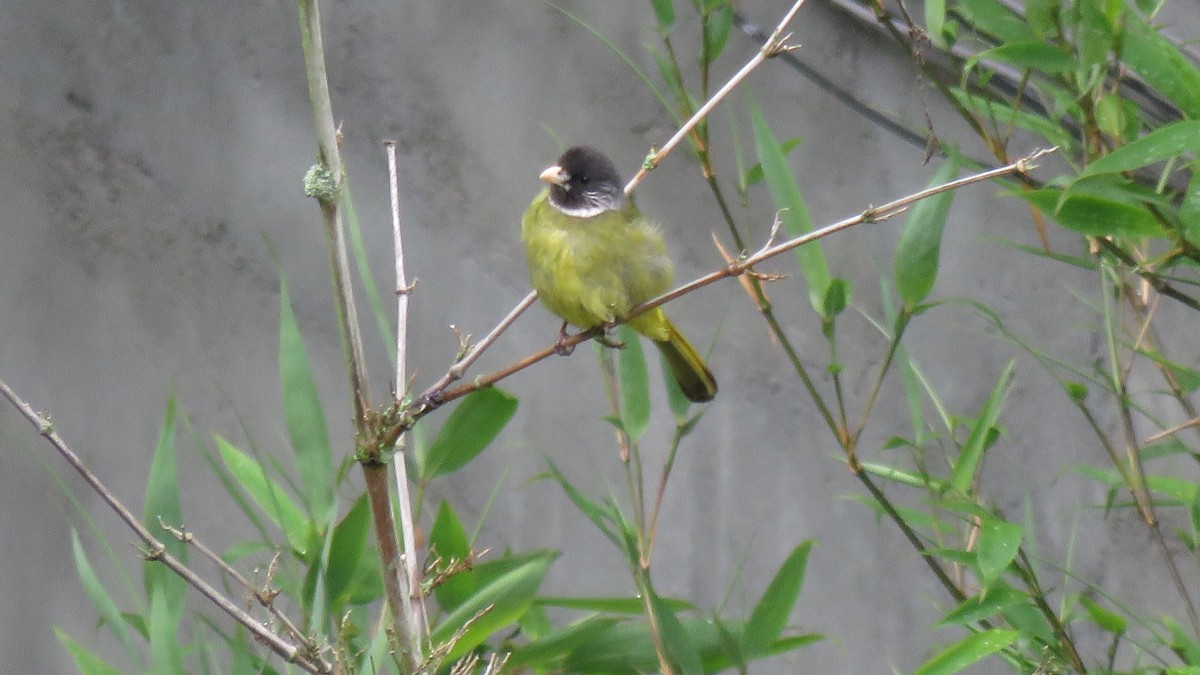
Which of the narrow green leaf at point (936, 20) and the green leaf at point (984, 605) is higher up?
the narrow green leaf at point (936, 20)

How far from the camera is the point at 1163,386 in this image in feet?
6.88

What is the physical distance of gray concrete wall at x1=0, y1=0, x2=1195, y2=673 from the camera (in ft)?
6.70

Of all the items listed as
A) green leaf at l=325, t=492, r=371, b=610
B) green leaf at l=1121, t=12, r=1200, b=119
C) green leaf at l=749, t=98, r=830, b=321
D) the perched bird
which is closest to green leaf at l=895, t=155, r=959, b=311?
green leaf at l=749, t=98, r=830, b=321

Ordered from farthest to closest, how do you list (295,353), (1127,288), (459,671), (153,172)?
(153,172)
(1127,288)
(295,353)
(459,671)

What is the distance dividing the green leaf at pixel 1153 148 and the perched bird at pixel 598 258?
1.66 ft

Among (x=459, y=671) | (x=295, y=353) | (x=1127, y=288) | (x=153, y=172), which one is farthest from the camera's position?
(x=153, y=172)

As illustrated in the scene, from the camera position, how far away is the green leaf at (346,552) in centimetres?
106

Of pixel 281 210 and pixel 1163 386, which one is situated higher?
pixel 281 210

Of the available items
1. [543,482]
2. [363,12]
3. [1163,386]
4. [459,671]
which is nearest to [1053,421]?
[1163,386]

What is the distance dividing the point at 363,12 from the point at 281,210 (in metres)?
0.39

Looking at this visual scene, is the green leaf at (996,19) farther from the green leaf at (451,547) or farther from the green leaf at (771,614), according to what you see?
the green leaf at (451,547)

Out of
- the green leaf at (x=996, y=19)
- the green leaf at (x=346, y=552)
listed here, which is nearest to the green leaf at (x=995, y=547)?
the green leaf at (x=996, y=19)

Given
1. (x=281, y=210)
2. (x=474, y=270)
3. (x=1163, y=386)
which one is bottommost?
(x=1163, y=386)

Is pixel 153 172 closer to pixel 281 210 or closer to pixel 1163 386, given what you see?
pixel 281 210
